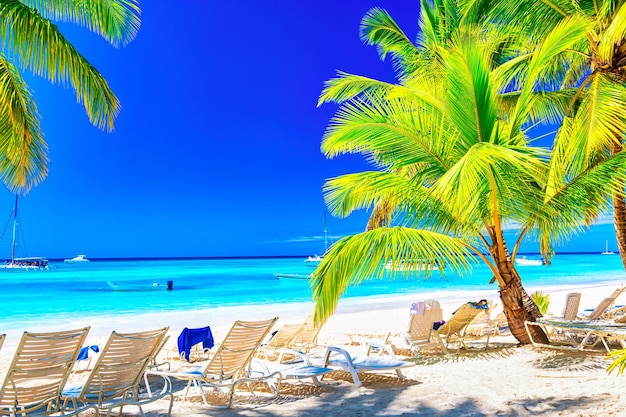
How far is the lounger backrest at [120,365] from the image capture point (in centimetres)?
391

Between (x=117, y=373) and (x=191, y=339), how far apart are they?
3.40 m

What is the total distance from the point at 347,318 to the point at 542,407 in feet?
38.3

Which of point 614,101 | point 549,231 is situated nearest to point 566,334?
point 549,231

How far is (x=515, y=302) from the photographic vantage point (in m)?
7.24

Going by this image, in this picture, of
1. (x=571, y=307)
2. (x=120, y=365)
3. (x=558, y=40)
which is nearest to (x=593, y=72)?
(x=558, y=40)

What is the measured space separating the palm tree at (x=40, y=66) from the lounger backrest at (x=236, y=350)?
11.6 ft

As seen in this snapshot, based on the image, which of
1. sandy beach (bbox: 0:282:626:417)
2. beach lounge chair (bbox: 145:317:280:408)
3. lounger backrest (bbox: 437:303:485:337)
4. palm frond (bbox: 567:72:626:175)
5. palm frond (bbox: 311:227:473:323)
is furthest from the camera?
lounger backrest (bbox: 437:303:485:337)

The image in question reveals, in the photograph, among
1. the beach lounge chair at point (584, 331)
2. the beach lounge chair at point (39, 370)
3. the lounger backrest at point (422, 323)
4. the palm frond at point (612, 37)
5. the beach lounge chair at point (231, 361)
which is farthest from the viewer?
the lounger backrest at point (422, 323)

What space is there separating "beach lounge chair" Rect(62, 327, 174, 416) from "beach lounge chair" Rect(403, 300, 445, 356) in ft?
13.6

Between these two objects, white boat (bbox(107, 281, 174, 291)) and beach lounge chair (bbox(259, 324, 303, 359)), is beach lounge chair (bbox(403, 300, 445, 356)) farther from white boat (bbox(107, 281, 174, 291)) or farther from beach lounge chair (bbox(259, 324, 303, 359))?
white boat (bbox(107, 281, 174, 291))

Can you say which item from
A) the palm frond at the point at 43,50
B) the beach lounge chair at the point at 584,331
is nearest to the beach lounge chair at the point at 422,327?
the beach lounge chair at the point at 584,331

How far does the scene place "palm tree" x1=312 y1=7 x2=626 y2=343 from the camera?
553 cm

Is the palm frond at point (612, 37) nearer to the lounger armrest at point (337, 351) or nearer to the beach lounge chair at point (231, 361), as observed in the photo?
the lounger armrest at point (337, 351)

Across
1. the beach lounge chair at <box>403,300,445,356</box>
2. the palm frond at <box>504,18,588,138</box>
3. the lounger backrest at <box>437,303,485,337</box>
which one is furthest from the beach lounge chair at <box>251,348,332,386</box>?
the palm frond at <box>504,18,588,138</box>
